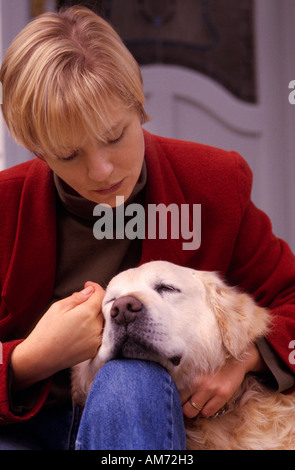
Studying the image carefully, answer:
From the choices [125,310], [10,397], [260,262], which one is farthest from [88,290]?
[260,262]

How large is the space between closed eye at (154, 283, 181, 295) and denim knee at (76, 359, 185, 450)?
0.26 metres

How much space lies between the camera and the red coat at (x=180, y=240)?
135 centimetres

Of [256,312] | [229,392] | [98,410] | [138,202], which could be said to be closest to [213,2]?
[138,202]

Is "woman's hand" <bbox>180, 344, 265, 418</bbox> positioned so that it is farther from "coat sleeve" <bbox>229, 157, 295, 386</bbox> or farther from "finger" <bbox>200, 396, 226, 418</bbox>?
"coat sleeve" <bbox>229, 157, 295, 386</bbox>

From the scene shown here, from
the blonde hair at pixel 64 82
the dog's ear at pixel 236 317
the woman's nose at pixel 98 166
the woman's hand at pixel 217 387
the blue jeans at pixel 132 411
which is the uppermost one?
the blonde hair at pixel 64 82

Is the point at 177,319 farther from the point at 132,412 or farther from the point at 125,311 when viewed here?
the point at 132,412

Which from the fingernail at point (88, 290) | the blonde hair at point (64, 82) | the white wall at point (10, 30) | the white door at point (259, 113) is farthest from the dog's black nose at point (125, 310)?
the white door at point (259, 113)

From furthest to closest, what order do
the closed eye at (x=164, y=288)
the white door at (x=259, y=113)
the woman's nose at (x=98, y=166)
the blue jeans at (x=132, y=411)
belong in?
the white door at (x=259, y=113) < the closed eye at (x=164, y=288) < the woman's nose at (x=98, y=166) < the blue jeans at (x=132, y=411)

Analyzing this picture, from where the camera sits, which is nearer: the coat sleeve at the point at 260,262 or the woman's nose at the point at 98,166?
the woman's nose at the point at 98,166

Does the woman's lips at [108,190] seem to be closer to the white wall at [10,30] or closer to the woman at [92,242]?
the woman at [92,242]

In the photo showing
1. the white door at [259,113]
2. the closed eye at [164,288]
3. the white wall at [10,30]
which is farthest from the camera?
the white door at [259,113]

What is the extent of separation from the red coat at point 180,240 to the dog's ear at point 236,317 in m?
0.06

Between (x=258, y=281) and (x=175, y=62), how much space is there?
157 centimetres

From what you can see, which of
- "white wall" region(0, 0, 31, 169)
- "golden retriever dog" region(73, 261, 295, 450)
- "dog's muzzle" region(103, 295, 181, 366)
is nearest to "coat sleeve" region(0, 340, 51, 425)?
"golden retriever dog" region(73, 261, 295, 450)
